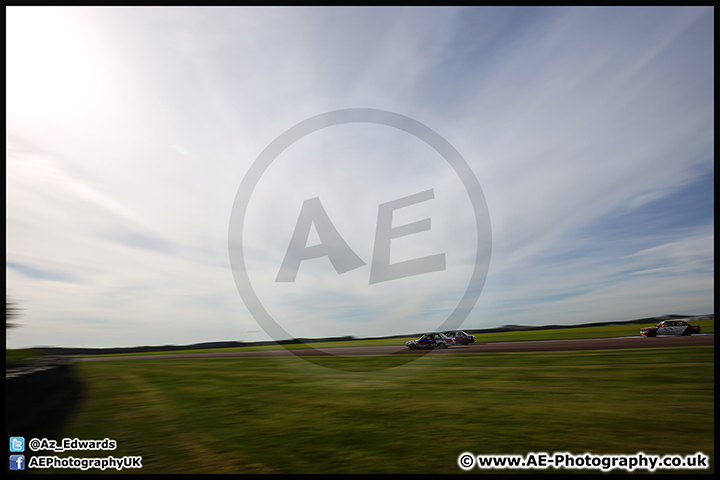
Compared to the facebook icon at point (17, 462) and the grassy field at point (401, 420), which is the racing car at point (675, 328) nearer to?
the grassy field at point (401, 420)

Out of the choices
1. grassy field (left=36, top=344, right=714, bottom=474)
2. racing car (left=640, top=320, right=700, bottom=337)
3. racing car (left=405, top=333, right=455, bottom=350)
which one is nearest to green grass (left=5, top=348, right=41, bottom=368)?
grassy field (left=36, top=344, right=714, bottom=474)

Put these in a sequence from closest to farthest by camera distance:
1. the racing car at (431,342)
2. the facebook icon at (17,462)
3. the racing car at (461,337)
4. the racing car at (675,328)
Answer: the facebook icon at (17,462) → the racing car at (675,328) → the racing car at (431,342) → the racing car at (461,337)

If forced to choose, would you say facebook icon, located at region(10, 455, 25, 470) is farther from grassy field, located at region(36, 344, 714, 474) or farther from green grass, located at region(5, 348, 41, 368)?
green grass, located at region(5, 348, 41, 368)

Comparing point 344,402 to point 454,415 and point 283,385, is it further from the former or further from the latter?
point 283,385

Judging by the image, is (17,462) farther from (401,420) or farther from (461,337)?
(461,337)

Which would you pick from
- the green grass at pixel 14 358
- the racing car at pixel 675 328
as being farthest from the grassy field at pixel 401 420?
the racing car at pixel 675 328

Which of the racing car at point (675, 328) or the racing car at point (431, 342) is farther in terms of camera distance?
the racing car at point (431, 342)

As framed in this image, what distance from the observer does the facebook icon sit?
22.5 ft

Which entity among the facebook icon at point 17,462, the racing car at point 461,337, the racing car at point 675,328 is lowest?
the racing car at point 461,337

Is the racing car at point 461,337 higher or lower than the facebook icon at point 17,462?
lower

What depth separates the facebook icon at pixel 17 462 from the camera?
6852 millimetres

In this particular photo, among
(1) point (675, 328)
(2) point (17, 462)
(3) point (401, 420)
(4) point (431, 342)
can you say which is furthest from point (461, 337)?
(2) point (17, 462)

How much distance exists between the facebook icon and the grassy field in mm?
1010

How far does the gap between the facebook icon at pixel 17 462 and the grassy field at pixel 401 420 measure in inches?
39.8
